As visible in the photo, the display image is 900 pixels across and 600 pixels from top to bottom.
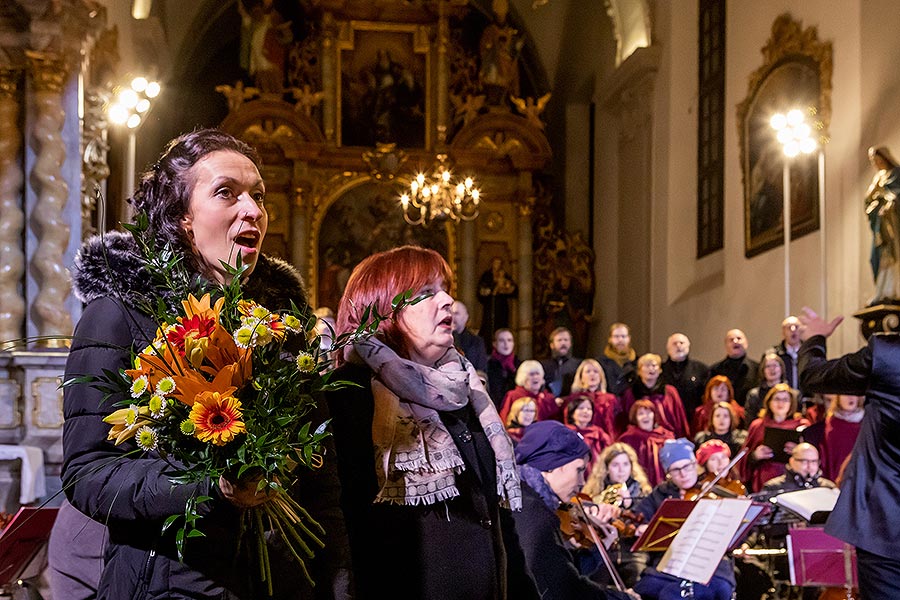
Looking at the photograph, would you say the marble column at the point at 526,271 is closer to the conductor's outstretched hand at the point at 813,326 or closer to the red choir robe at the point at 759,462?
the red choir robe at the point at 759,462

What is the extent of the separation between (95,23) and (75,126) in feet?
3.33

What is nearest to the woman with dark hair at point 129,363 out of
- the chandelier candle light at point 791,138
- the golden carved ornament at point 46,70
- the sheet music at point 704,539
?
the sheet music at point 704,539

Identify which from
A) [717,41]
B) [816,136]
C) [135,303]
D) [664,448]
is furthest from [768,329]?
[135,303]

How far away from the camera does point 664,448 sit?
8.11m

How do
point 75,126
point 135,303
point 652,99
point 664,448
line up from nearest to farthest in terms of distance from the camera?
point 135,303
point 664,448
point 75,126
point 652,99

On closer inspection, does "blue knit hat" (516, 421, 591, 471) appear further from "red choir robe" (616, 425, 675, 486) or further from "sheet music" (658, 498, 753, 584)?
"red choir robe" (616, 425, 675, 486)

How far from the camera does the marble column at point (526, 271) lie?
2144 cm

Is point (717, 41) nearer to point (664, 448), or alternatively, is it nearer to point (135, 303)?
point (664, 448)

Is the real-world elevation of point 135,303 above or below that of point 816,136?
below

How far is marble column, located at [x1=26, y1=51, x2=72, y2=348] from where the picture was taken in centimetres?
1095

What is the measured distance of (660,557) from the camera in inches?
292

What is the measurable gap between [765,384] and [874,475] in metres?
7.11

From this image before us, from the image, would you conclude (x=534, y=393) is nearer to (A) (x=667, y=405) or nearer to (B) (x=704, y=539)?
(A) (x=667, y=405)

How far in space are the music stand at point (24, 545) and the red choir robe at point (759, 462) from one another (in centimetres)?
682
